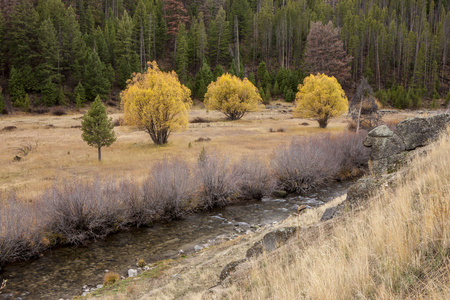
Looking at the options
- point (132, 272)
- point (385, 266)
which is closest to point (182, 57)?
point (132, 272)

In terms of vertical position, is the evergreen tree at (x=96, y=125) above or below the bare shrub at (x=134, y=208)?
above

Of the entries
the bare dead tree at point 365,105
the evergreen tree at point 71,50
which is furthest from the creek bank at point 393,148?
the evergreen tree at point 71,50

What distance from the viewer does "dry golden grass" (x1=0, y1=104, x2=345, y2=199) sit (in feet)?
71.3

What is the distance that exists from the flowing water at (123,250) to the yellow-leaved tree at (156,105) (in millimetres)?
17020

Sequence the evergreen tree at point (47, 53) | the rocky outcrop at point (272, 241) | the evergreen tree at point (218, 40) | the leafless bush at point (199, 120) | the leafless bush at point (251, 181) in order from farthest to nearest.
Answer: the evergreen tree at point (218, 40)
the evergreen tree at point (47, 53)
the leafless bush at point (199, 120)
the leafless bush at point (251, 181)
the rocky outcrop at point (272, 241)

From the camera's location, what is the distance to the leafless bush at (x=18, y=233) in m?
11.9

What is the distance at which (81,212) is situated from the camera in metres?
14.4

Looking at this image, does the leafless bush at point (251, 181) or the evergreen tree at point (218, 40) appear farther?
the evergreen tree at point (218, 40)

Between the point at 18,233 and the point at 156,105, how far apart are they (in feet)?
72.5

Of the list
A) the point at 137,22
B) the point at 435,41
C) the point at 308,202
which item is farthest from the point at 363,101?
the point at 435,41

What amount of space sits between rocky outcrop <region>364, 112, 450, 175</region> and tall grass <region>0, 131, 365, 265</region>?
7010 millimetres

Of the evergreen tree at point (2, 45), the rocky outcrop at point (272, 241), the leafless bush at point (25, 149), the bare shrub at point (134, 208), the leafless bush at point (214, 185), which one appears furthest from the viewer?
the evergreen tree at point (2, 45)

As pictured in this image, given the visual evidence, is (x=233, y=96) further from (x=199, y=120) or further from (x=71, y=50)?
(x=71, y=50)

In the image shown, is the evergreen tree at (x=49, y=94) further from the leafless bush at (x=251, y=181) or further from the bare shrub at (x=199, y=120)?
the leafless bush at (x=251, y=181)
